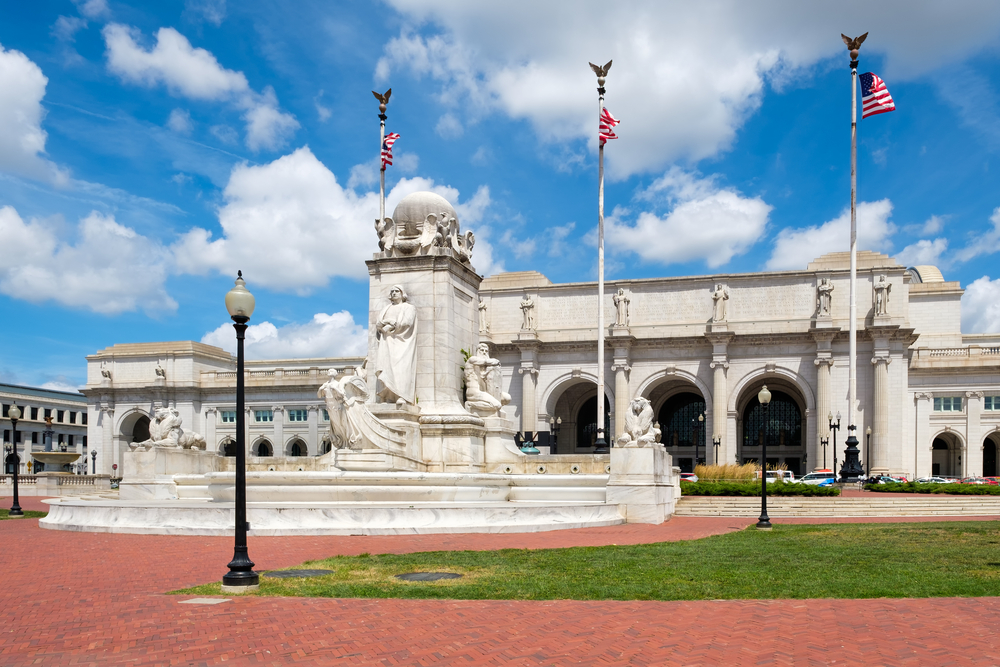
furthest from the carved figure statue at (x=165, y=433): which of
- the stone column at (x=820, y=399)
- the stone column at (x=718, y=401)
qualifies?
the stone column at (x=820, y=399)

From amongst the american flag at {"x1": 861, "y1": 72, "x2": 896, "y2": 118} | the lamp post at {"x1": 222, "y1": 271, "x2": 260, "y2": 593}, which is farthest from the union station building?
the lamp post at {"x1": 222, "y1": 271, "x2": 260, "y2": 593}

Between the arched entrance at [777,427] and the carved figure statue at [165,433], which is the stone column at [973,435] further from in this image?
the carved figure statue at [165,433]

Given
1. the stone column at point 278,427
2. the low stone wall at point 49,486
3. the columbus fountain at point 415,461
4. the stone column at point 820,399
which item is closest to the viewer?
the columbus fountain at point 415,461

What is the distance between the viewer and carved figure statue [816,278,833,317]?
7162cm

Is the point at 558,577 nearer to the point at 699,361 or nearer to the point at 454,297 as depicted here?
the point at 454,297

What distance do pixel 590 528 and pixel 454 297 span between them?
8208mm

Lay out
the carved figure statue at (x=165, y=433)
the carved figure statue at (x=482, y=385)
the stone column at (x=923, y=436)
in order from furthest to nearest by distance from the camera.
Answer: the stone column at (x=923, y=436) < the carved figure statue at (x=165, y=433) < the carved figure statue at (x=482, y=385)

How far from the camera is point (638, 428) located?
2302 centimetres

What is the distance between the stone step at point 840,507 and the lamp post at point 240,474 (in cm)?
2077

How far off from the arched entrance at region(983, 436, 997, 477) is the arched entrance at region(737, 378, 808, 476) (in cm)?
1520

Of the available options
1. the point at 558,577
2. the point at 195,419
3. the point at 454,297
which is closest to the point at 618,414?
the point at 195,419

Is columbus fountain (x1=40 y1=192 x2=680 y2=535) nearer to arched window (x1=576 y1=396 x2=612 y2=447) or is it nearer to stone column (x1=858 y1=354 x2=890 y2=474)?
stone column (x1=858 y1=354 x2=890 y2=474)

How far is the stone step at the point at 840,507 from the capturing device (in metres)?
30.4

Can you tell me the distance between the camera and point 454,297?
81.2ft
